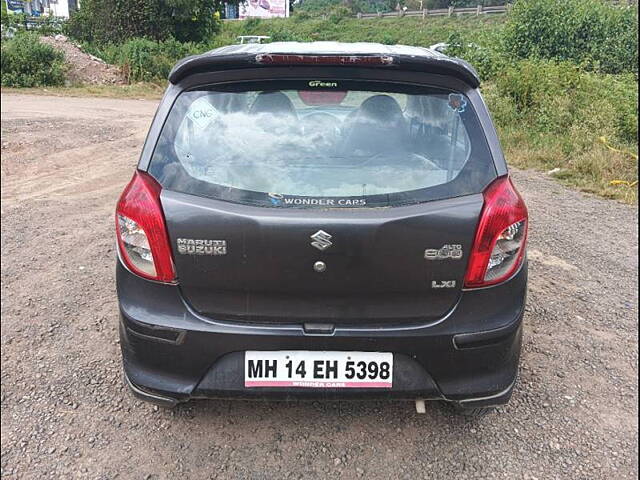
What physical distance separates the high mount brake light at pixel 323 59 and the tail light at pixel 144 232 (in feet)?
2.16

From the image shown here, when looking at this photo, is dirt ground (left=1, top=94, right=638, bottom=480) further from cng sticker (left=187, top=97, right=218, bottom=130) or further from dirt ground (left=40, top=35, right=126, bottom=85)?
dirt ground (left=40, top=35, right=126, bottom=85)

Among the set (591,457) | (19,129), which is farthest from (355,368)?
(19,129)

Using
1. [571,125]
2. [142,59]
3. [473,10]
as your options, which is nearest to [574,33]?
[473,10]

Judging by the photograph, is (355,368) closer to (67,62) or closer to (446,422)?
(446,422)

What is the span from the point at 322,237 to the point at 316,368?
0.53 meters

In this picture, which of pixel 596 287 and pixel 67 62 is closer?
pixel 596 287

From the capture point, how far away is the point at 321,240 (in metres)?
2.03

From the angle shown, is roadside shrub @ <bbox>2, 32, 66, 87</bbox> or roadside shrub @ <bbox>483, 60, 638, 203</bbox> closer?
roadside shrub @ <bbox>483, 60, 638, 203</bbox>

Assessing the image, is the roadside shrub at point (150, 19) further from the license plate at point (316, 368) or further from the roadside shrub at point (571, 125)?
the license plate at point (316, 368)

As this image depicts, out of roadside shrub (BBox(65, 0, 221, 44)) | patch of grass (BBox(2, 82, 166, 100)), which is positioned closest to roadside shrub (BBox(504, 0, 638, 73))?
patch of grass (BBox(2, 82, 166, 100))

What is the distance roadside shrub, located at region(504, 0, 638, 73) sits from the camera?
55.6 feet

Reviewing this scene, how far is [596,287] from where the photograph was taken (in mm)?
4316

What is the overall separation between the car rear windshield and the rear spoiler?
77 millimetres

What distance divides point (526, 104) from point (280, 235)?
10.1m
